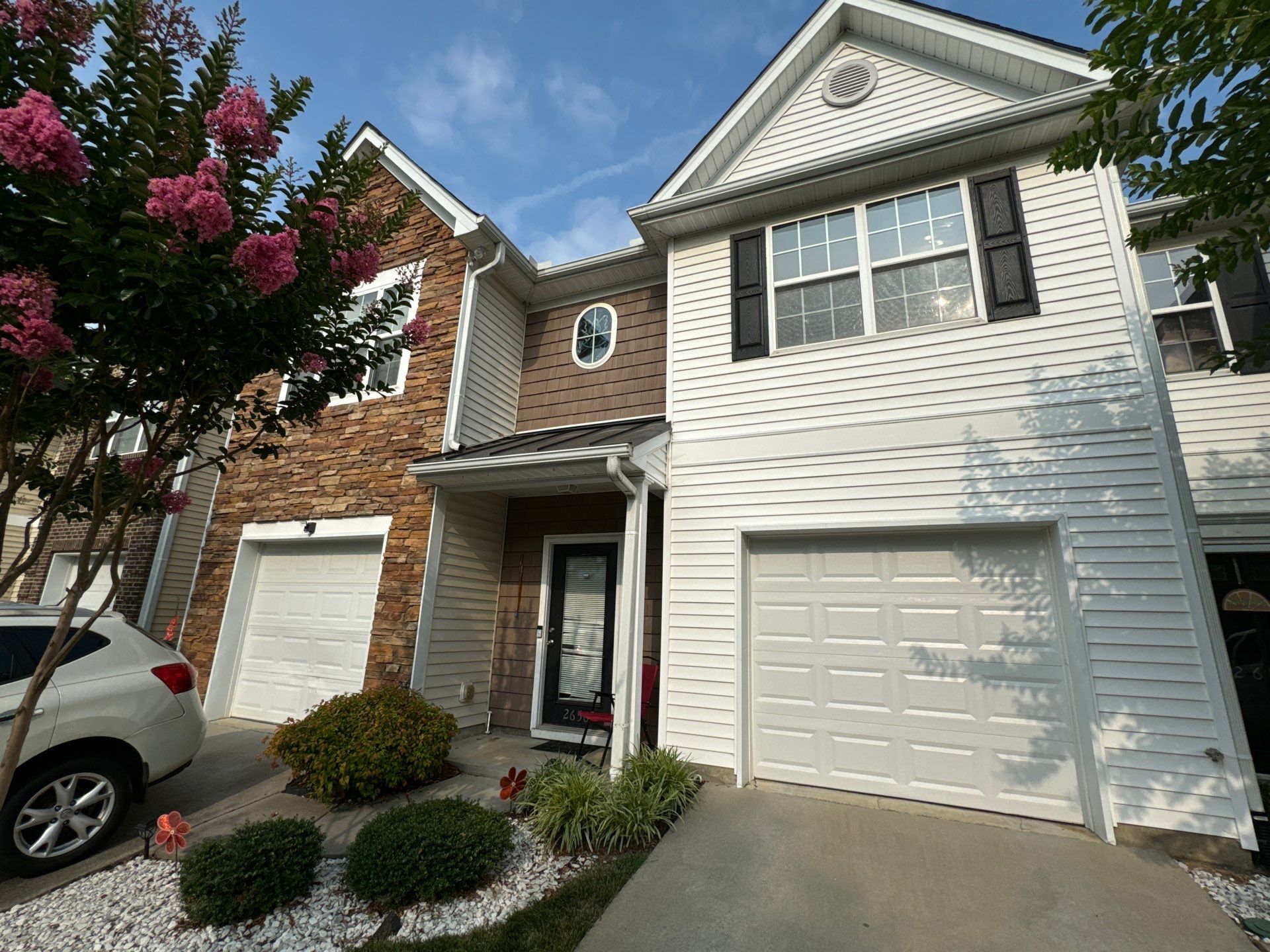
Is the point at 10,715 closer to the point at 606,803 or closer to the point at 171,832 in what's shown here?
the point at 171,832

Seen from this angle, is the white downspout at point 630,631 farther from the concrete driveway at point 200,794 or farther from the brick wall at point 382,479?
the concrete driveway at point 200,794

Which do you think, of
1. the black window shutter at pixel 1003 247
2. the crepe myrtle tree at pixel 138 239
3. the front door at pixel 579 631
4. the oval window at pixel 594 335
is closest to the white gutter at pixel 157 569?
the front door at pixel 579 631

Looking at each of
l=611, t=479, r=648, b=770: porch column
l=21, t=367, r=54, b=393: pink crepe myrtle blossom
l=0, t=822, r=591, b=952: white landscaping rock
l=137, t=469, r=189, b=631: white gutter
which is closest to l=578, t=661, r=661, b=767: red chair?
l=611, t=479, r=648, b=770: porch column

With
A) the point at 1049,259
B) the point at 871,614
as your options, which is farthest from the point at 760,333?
the point at 871,614

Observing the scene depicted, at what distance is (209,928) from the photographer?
3.13 metres

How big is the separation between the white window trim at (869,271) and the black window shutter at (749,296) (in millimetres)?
64

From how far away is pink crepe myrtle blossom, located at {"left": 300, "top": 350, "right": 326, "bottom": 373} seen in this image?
300cm

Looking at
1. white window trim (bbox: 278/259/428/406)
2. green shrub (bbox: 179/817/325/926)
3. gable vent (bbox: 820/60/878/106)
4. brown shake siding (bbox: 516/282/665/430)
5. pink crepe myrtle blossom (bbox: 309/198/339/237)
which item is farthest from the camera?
white window trim (bbox: 278/259/428/406)

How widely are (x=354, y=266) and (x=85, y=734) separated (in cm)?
375

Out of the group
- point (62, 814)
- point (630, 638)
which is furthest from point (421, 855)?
point (62, 814)

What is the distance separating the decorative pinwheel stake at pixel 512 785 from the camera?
4.38 metres

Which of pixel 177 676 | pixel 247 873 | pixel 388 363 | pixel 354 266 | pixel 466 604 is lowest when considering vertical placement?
pixel 247 873

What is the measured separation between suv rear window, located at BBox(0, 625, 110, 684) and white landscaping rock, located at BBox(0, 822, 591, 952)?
138 cm

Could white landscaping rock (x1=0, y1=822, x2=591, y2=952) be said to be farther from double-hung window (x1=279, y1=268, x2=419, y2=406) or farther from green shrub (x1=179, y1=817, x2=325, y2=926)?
double-hung window (x1=279, y1=268, x2=419, y2=406)
